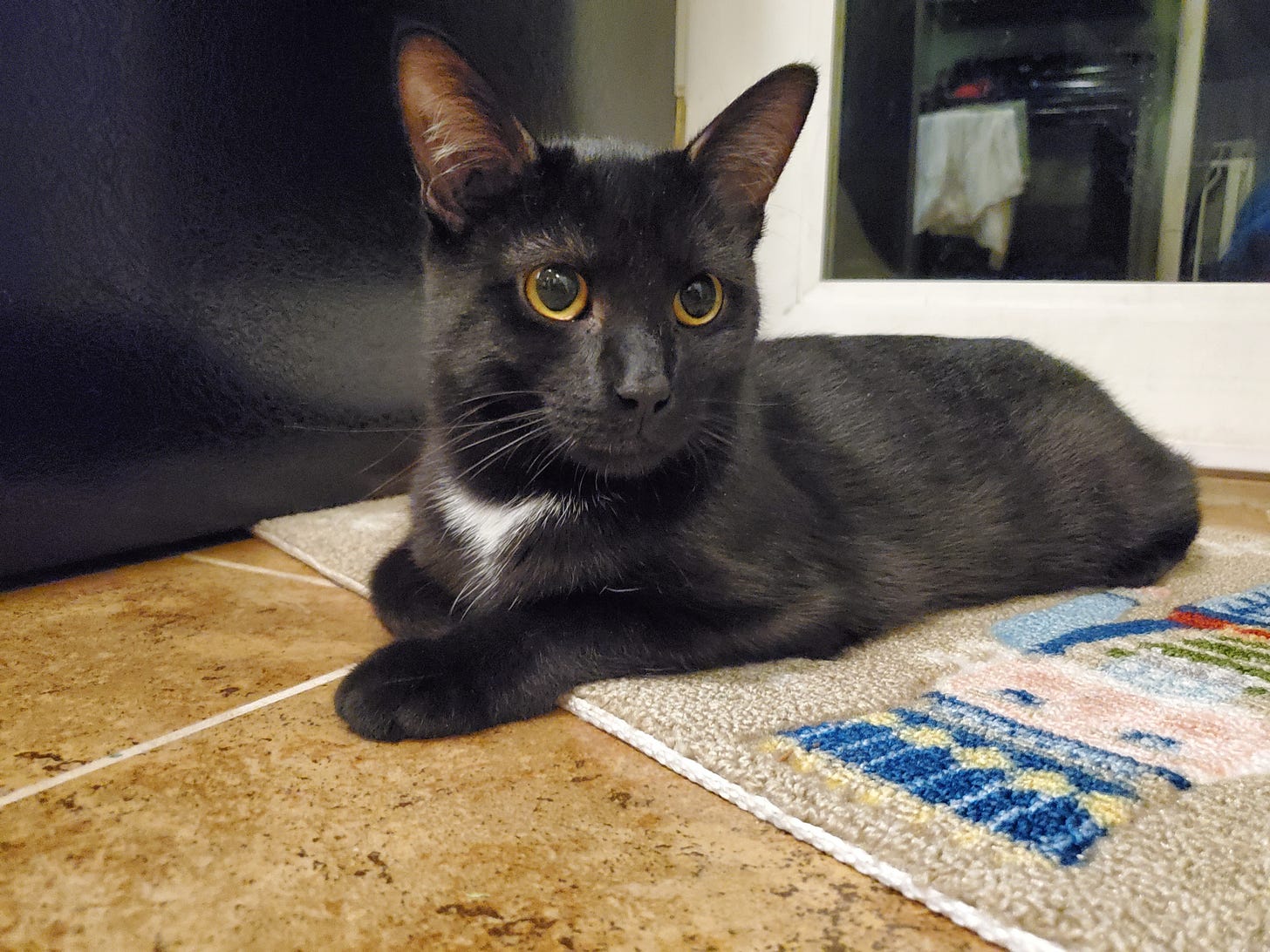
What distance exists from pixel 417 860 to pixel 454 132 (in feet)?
2.08

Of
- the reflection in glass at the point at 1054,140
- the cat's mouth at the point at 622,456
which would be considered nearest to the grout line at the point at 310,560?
the cat's mouth at the point at 622,456

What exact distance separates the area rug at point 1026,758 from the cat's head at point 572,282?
25cm

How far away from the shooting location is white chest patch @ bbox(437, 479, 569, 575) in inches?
→ 36.3

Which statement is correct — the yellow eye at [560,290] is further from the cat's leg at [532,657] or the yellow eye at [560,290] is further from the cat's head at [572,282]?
the cat's leg at [532,657]

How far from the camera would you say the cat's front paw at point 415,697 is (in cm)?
78

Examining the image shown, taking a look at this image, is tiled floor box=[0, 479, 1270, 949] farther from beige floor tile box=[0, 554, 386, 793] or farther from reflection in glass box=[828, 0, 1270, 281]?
reflection in glass box=[828, 0, 1270, 281]

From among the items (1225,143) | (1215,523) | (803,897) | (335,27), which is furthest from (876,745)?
(1225,143)

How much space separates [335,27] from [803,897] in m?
1.37

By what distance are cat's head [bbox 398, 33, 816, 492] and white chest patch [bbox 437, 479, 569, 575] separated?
0.04m

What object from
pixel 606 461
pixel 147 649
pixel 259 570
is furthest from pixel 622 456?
pixel 259 570

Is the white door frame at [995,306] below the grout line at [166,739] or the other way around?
the other way around

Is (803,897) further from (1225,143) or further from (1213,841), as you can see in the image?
(1225,143)

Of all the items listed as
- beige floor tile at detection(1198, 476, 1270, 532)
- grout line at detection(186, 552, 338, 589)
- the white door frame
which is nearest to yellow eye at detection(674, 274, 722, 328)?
grout line at detection(186, 552, 338, 589)

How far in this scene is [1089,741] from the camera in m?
0.77
